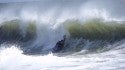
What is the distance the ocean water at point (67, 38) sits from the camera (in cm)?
1204

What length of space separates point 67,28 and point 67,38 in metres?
1.19

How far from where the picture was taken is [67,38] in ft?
63.1

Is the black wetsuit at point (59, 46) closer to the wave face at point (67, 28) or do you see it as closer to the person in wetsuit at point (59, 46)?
the person in wetsuit at point (59, 46)

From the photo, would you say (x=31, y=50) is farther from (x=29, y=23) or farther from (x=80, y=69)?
(x=80, y=69)

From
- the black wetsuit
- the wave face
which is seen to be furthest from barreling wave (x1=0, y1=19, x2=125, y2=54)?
the black wetsuit

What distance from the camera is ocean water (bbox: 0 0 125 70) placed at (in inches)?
474

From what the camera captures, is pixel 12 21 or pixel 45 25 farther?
pixel 12 21

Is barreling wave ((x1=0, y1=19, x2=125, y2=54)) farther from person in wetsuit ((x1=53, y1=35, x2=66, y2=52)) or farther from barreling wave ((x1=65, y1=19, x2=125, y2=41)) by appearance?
person in wetsuit ((x1=53, y1=35, x2=66, y2=52))

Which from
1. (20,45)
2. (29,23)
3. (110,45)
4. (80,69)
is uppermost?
(29,23)

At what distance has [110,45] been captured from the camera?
1588 cm

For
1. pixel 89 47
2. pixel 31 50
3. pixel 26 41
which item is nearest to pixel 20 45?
pixel 26 41

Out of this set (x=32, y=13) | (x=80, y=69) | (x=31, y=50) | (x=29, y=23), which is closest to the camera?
(x=80, y=69)

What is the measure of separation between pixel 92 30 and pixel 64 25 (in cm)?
225

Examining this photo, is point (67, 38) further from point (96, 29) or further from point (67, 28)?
point (96, 29)
